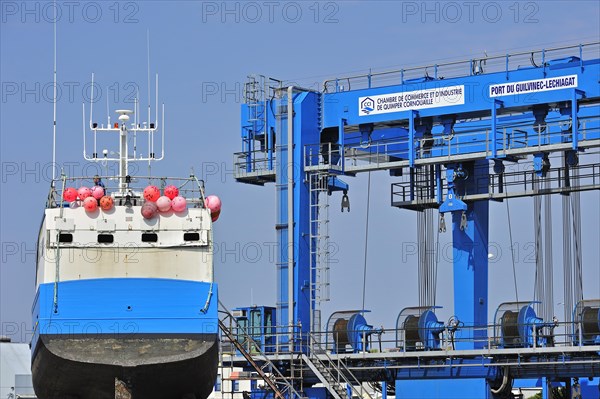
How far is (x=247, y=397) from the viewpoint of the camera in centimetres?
4909

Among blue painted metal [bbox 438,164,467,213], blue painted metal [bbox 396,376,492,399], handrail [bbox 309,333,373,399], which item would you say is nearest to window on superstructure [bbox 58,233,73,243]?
handrail [bbox 309,333,373,399]

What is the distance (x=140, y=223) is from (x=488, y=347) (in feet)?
38.9

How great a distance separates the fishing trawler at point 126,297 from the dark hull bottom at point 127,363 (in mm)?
27

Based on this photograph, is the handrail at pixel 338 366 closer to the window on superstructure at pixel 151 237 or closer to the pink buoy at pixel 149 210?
the window on superstructure at pixel 151 237

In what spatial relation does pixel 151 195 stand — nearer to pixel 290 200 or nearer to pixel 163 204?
pixel 163 204

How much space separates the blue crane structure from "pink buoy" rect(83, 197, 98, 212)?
10247mm

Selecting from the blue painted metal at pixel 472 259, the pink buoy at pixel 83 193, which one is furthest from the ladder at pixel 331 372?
the pink buoy at pixel 83 193

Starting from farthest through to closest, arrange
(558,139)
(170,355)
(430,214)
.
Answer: (430,214) → (558,139) → (170,355)

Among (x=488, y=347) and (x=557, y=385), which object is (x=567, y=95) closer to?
(x=488, y=347)

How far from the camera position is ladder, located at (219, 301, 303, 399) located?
47375 millimetres

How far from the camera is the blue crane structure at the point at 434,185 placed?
45375mm

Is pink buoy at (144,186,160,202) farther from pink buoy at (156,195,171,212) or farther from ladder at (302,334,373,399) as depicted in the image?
ladder at (302,334,373,399)

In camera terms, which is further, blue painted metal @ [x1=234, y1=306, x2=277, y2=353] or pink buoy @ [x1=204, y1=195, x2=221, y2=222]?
blue painted metal @ [x1=234, y1=306, x2=277, y2=353]

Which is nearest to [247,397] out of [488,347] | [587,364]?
[488,347]
